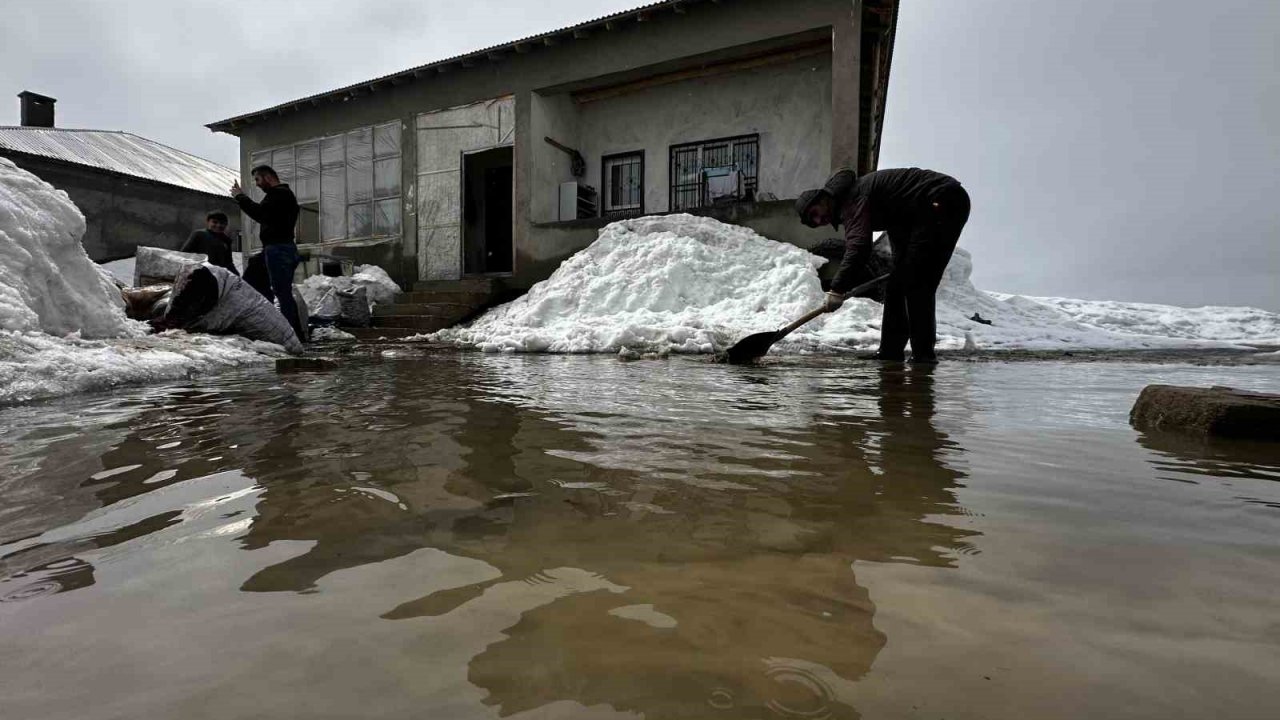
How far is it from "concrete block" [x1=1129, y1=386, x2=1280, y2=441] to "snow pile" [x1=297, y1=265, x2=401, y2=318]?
33.7 feet

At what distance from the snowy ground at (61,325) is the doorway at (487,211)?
25.5 feet

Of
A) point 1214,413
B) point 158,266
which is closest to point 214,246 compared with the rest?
point 158,266

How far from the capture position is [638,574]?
2.82 ft

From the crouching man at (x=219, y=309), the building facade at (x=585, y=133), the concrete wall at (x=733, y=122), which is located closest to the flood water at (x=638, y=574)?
the crouching man at (x=219, y=309)

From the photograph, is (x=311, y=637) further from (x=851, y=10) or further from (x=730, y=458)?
(x=851, y=10)

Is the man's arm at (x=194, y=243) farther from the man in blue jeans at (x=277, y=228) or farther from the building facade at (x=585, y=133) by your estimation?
the building facade at (x=585, y=133)

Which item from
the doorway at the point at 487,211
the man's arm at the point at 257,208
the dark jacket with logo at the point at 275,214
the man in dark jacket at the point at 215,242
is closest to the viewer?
the man's arm at the point at 257,208

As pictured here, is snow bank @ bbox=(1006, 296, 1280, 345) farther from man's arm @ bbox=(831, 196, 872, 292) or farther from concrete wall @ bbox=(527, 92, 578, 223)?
concrete wall @ bbox=(527, 92, 578, 223)

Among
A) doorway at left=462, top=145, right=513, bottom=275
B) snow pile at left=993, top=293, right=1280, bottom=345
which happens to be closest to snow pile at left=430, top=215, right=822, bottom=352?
doorway at left=462, top=145, right=513, bottom=275

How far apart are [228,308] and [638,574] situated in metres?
5.56

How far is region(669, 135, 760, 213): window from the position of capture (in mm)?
10875

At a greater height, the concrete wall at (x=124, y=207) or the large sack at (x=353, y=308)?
the concrete wall at (x=124, y=207)

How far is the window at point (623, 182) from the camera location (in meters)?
11.8

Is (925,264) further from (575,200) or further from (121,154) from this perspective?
(121,154)
